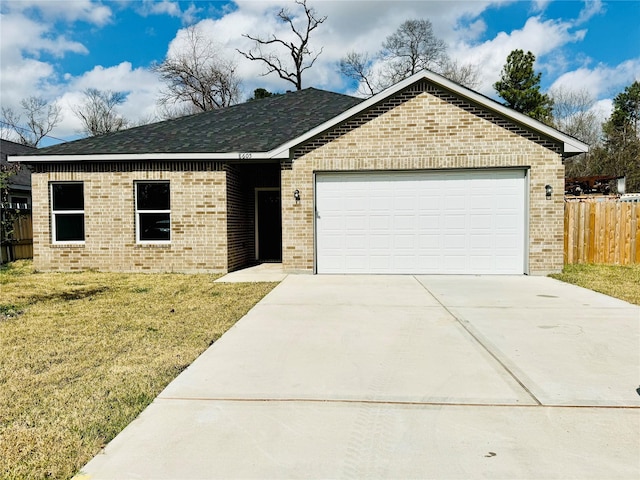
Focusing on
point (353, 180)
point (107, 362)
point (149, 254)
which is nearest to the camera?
point (107, 362)

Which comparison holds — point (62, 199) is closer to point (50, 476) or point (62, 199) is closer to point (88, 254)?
Answer: point (88, 254)

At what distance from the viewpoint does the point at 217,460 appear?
279 cm

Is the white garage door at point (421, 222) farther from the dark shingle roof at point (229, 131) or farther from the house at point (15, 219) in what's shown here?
the house at point (15, 219)

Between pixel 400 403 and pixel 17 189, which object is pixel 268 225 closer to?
A: pixel 17 189

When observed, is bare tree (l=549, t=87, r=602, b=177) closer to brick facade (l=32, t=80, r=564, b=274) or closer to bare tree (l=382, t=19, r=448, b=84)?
bare tree (l=382, t=19, r=448, b=84)

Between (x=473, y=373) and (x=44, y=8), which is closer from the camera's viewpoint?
(x=473, y=373)

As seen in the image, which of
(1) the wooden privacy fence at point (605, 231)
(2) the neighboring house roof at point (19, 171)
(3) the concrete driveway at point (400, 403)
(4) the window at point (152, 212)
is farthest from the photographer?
(2) the neighboring house roof at point (19, 171)

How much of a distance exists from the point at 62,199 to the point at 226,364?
34.8ft

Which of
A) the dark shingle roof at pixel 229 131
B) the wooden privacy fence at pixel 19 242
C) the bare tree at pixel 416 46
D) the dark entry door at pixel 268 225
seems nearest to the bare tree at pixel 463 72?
the bare tree at pixel 416 46

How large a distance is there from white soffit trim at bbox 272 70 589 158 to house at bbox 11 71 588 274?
1.3 inches

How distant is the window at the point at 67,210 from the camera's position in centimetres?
1272

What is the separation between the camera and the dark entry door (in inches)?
588

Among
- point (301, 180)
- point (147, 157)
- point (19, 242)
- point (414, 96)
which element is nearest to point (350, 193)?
point (301, 180)

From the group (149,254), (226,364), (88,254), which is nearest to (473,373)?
(226,364)
